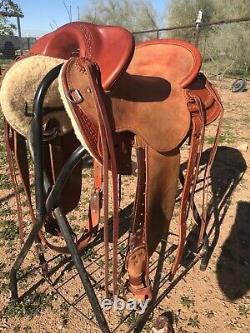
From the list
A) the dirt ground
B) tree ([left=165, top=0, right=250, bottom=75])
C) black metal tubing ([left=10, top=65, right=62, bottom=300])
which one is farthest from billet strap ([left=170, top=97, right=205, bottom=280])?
tree ([left=165, top=0, right=250, bottom=75])

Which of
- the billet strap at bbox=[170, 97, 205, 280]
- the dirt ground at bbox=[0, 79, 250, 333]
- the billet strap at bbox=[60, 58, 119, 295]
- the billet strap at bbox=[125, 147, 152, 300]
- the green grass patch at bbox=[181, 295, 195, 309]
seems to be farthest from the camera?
the green grass patch at bbox=[181, 295, 195, 309]

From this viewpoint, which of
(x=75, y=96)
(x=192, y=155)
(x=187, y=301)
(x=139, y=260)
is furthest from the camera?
(x=187, y=301)

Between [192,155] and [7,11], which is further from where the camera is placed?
[7,11]

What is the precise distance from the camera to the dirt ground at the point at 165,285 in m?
1.73

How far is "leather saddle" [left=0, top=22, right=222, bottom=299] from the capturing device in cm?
105

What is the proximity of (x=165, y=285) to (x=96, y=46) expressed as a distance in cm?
139

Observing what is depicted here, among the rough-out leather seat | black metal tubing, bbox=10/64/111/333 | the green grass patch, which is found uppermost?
the rough-out leather seat

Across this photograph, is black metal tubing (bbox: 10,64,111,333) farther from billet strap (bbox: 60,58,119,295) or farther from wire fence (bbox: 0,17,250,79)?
wire fence (bbox: 0,17,250,79)

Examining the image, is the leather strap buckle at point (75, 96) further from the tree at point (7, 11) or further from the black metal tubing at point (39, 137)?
the tree at point (7, 11)

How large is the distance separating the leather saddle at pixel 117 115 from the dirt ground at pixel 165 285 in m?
0.51

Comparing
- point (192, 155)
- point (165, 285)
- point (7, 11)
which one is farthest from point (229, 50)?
point (192, 155)

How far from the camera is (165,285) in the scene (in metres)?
1.97

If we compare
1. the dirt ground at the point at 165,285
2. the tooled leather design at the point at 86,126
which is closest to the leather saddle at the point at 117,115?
the tooled leather design at the point at 86,126

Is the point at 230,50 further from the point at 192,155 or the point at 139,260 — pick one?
the point at 139,260
